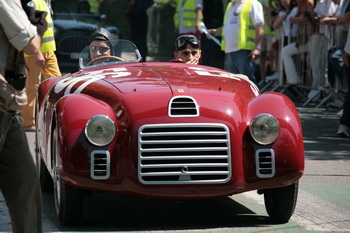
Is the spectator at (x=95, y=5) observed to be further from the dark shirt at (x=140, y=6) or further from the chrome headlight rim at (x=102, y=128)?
the chrome headlight rim at (x=102, y=128)

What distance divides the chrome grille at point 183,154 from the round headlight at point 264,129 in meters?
0.23

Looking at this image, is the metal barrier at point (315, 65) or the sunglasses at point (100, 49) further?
the metal barrier at point (315, 65)

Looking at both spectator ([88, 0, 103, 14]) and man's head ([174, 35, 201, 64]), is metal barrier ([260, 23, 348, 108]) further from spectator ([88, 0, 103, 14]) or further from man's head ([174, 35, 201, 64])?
spectator ([88, 0, 103, 14])

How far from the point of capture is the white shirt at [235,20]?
44.9ft

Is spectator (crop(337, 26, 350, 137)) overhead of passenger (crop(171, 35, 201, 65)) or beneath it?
beneath

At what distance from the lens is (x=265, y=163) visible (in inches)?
267

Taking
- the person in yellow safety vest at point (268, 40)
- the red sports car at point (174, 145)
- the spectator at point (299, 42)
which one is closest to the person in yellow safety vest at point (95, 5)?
the person in yellow safety vest at point (268, 40)

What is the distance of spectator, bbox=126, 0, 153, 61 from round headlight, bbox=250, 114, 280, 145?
1314cm

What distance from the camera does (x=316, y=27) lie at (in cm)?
1598

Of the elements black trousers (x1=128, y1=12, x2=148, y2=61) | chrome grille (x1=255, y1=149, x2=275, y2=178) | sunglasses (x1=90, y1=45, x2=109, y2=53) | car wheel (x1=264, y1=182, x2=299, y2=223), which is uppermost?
sunglasses (x1=90, y1=45, x2=109, y2=53)

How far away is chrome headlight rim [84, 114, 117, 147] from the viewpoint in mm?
6660

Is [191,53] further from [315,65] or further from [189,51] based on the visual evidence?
[315,65]

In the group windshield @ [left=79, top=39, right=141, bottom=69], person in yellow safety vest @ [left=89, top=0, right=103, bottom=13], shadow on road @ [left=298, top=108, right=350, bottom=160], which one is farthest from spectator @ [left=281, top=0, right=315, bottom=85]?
person in yellow safety vest @ [left=89, top=0, right=103, bottom=13]

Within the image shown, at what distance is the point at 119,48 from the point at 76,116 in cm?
250
